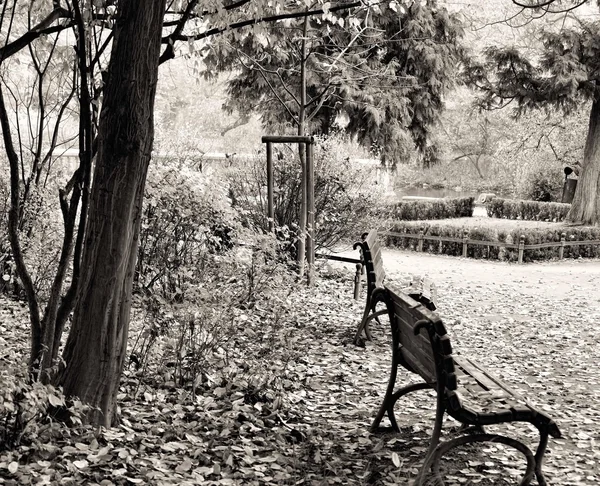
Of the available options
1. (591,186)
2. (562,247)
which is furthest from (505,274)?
(591,186)

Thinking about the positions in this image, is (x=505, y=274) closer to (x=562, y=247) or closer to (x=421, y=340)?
(x=562, y=247)

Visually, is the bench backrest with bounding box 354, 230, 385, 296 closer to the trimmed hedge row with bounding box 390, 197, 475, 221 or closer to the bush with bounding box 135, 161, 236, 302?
the bush with bounding box 135, 161, 236, 302

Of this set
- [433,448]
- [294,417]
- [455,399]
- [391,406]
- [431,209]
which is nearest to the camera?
[455,399]

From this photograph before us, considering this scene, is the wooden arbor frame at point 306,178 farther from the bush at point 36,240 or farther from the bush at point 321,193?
the bush at point 36,240

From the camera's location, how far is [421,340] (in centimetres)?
386

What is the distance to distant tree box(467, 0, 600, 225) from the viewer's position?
18.5 metres

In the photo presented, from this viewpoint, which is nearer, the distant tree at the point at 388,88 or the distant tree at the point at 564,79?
the distant tree at the point at 388,88

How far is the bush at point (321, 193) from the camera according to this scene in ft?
36.1

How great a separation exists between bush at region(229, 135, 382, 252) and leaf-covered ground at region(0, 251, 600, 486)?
305cm

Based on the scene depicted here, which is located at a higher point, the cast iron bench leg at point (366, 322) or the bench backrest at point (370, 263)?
the bench backrest at point (370, 263)

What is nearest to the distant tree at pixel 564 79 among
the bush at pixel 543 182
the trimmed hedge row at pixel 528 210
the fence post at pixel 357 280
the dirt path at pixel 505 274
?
the dirt path at pixel 505 274

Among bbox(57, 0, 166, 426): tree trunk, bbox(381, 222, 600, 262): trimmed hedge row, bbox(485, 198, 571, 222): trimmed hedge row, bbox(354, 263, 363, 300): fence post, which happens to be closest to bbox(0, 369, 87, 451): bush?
bbox(57, 0, 166, 426): tree trunk

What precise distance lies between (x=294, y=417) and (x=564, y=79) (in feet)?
52.2

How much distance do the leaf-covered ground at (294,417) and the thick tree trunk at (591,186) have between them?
1373cm
